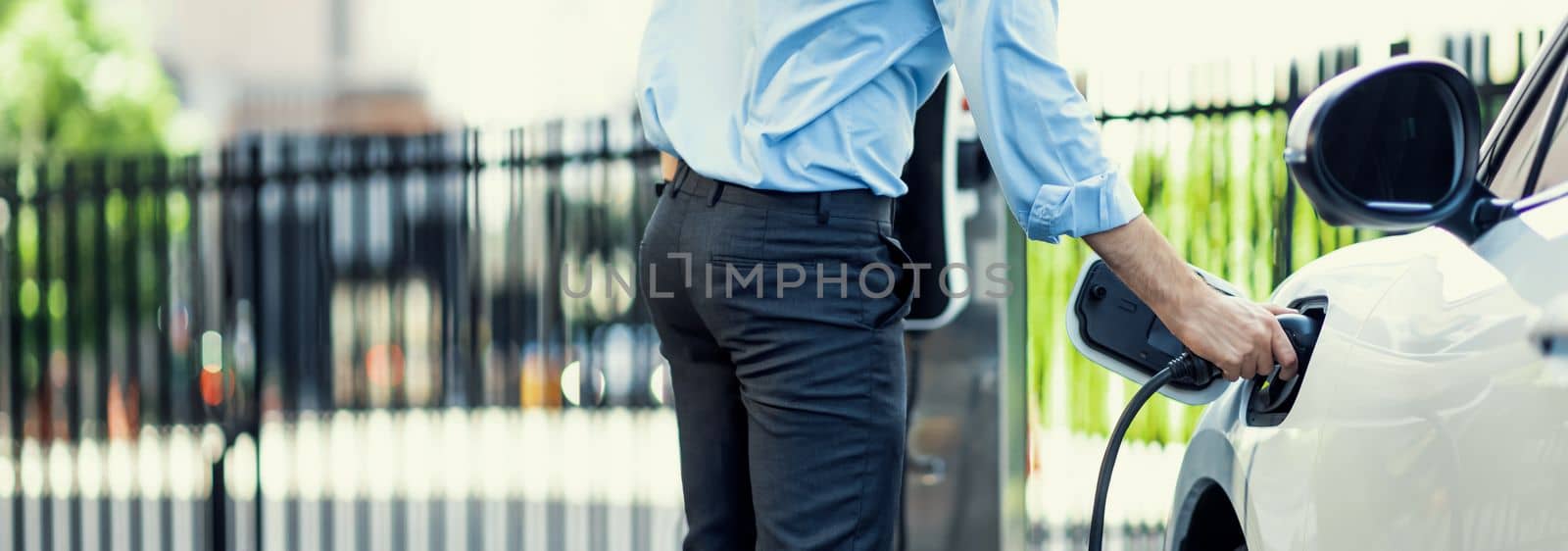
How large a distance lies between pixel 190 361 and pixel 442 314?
1.04 m

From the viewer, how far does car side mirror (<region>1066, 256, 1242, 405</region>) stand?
5.82ft

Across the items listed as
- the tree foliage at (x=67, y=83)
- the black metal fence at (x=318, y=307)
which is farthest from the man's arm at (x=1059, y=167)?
the tree foliage at (x=67, y=83)

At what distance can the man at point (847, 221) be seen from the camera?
1.58 metres

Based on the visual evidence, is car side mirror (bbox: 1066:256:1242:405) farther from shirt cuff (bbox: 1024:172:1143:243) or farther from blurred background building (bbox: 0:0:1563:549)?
blurred background building (bbox: 0:0:1563:549)

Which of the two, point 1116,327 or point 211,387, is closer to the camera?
point 1116,327

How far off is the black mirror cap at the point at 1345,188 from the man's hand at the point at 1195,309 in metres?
0.18

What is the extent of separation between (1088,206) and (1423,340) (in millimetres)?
397

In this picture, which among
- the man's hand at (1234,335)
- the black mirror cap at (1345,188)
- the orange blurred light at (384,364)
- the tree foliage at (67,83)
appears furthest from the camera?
the tree foliage at (67,83)

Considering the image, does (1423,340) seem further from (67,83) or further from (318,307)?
(67,83)

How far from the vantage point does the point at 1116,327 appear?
178 centimetres

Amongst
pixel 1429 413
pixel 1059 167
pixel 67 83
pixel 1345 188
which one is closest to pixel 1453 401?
pixel 1429 413

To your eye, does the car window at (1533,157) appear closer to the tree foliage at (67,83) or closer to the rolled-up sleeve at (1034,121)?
the rolled-up sleeve at (1034,121)

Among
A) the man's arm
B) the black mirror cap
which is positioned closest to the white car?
the black mirror cap

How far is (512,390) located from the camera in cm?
589
